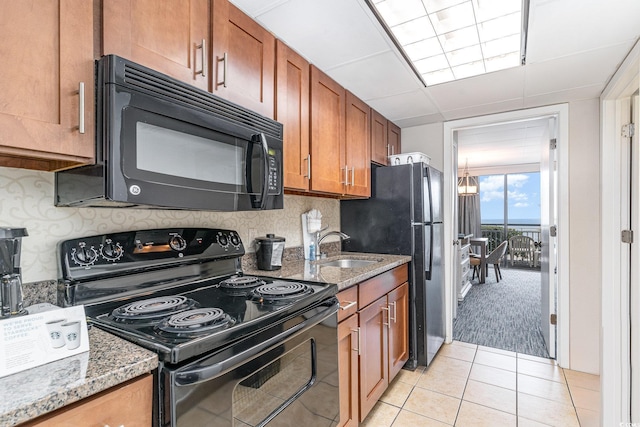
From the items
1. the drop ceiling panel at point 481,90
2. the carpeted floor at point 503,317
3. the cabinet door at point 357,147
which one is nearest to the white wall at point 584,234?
the carpeted floor at point 503,317

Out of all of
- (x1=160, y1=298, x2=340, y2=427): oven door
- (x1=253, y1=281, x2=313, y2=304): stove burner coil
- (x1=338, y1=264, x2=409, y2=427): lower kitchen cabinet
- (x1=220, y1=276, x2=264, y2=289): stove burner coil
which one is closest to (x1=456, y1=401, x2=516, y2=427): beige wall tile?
(x1=338, y1=264, x2=409, y2=427): lower kitchen cabinet

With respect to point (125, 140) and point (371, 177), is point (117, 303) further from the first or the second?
point (371, 177)

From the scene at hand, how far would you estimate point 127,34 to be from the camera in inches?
39.4

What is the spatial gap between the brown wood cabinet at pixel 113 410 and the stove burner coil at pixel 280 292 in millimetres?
521

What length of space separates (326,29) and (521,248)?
6.92 meters

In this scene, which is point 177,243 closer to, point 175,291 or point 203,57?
point 175,291

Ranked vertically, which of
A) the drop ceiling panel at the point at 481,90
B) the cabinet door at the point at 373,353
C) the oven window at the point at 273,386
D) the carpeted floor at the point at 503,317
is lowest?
the carpeted floor at the point at 503,317

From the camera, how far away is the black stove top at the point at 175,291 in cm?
91

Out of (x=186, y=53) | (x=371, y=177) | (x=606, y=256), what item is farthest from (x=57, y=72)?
(x=606, y=256)

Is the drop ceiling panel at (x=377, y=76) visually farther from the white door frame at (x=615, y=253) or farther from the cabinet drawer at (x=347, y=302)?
the cabinet drawer at (x=347, y=302)

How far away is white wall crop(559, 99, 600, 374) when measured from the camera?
2480mm

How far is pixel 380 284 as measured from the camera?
6.58ft

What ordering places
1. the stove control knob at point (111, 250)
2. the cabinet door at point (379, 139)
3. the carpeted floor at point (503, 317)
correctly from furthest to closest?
the carpeted floor at point (503, 317) < the cabinet door at point (379, 139) < the stove control knob at point (111, 250)

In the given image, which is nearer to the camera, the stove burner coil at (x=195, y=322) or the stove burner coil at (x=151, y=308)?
the stove burner coil at (x=195, y=322)
